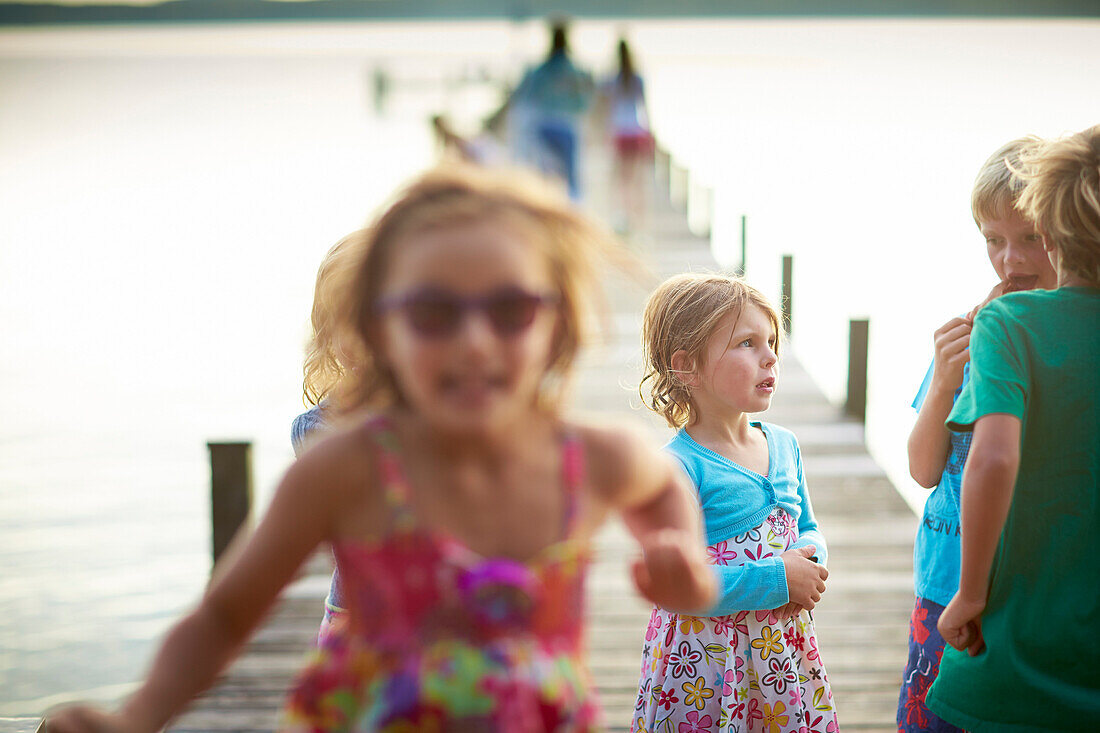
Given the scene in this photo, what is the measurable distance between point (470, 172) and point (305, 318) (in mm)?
1090

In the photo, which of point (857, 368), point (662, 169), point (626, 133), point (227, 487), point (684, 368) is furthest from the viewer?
point (662, 169)

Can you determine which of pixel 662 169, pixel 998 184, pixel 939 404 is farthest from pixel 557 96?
pixel 662 169

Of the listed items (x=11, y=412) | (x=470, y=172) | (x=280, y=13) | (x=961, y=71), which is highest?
(x=280, y=13)

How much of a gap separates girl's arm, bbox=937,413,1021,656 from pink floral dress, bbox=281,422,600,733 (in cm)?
71

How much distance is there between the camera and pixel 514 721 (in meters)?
Result: 0.84

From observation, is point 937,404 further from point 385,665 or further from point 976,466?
point 385,665

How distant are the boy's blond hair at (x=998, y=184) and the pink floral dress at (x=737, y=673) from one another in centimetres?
68

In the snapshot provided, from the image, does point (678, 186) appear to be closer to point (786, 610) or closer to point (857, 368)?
point (857, 368)

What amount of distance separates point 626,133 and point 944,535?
1005 centimetres

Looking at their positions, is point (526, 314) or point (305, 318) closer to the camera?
point (526, 314)

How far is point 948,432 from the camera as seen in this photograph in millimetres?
1714

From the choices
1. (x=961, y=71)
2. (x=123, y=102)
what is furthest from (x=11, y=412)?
(x=961, y=71)

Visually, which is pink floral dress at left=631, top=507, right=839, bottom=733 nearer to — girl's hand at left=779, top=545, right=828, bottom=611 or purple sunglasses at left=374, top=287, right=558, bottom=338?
girl's hand at left=779, top=545, right=828, bottom=611

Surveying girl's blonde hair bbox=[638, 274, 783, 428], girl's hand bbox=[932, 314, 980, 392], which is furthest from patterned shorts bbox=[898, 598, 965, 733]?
girl's blonde hair bbox=[638, 274, 783, 428]
